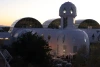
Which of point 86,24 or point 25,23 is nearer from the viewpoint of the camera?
point 25,23

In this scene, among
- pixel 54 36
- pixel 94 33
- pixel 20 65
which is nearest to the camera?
pixel 20 65

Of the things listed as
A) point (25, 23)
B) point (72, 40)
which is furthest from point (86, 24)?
point (72, 40)

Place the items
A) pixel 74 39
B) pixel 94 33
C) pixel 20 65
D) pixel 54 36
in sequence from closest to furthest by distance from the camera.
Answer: pixel 20 65 < pixel 74 39 < pixel 54 36 < pixel 94 33

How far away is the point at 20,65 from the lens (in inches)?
759

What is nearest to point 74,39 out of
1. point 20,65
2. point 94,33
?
point 94,33

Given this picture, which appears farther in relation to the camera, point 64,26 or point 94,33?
point 94,33

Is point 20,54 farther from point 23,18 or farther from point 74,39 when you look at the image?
point 23,18

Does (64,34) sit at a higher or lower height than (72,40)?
higher

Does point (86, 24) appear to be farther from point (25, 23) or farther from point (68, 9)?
point (68, 9)

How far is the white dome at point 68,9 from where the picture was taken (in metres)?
51.1

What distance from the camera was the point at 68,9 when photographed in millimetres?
50875

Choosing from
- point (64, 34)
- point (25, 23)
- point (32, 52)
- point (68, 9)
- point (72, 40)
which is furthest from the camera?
point (25, 23)

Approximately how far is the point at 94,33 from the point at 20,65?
4065 cm

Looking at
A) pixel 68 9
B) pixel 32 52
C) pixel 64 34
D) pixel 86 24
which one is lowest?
pixel 32 52
